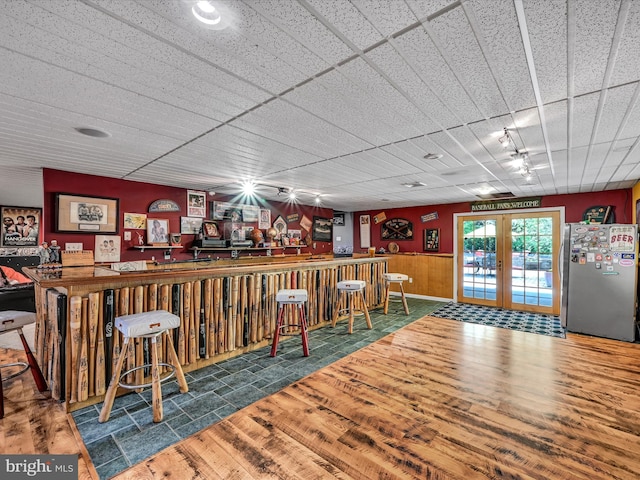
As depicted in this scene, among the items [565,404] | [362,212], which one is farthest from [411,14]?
[362,212]

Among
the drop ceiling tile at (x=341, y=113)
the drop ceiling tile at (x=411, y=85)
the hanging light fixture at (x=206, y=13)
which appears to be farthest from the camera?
the drop ceiling tile at (x=341, y=113)

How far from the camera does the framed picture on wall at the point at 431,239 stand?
289 inches

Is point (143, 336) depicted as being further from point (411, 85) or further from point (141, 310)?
point (411, 85)

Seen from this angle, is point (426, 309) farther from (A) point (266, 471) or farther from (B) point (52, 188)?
(B) point (52, 188)

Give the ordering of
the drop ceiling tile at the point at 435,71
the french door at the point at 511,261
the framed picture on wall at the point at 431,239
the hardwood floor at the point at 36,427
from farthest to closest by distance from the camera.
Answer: the framed picture on wall at the point at 431,239, the french door at the point at 511,261, the hardwood floor at the point at 36,427, the drop ceiling tile at the point at 435,71

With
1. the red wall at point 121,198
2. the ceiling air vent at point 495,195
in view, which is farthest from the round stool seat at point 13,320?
the ceiling air vent at point 495,195

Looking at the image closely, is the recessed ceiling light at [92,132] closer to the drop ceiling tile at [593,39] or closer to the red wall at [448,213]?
the drop ceiling tile at [593,39]

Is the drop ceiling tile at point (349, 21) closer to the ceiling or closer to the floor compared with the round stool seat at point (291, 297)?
closer to the ceiling

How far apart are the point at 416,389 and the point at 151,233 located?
4.44 meters

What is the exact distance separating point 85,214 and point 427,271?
6.88 m

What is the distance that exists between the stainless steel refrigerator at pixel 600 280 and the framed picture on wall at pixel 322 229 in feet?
16.3

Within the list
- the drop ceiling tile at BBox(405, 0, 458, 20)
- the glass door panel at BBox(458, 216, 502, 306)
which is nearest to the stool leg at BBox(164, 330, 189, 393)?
the drop ceiling tile at BBox(405, 0, 458, 20)

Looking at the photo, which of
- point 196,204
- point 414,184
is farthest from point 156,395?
point 414,184

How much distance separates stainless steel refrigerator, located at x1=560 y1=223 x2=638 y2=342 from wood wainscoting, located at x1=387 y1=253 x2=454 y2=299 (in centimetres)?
242
